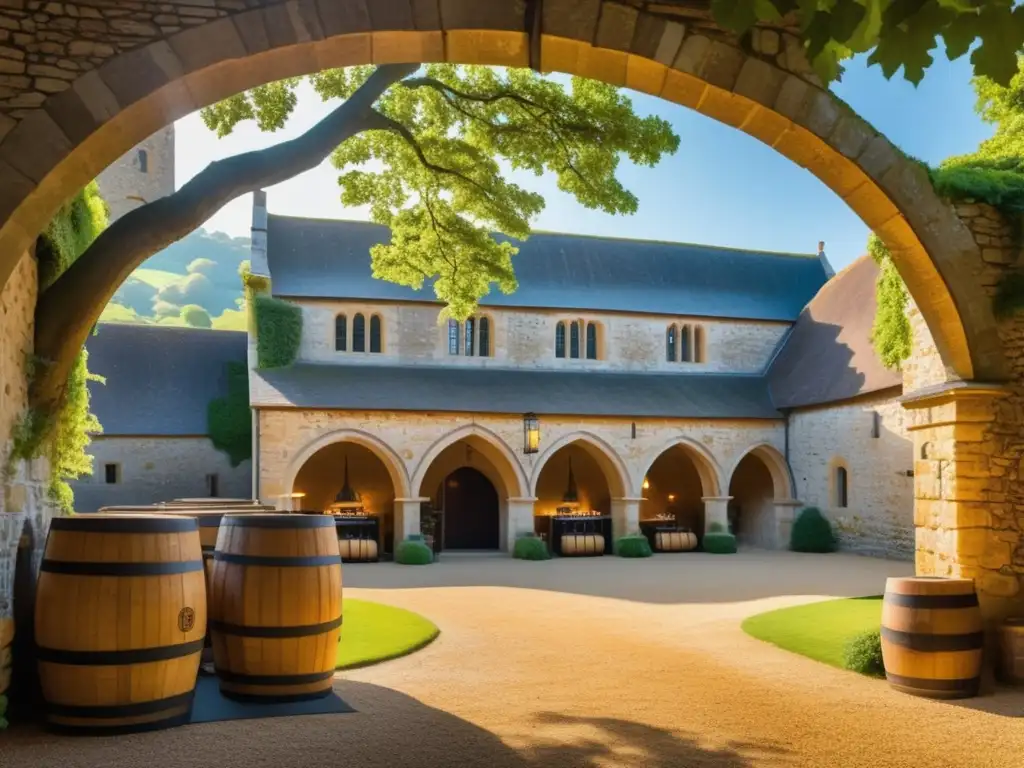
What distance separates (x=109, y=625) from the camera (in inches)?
170

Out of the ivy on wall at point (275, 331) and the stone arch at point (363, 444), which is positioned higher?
the ivy on wall at point (275, 331)

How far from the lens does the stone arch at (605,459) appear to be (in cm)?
1905

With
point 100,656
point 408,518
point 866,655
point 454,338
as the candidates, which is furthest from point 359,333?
point 100,656

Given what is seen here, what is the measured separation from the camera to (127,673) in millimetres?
Answer: 4348

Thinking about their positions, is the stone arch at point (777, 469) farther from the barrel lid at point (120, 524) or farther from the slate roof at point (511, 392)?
the barrel lid at point (120, 524)

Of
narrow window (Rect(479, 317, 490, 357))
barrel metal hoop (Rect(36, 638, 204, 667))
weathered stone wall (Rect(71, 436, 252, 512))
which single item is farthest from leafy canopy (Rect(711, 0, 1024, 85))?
weathered stone wall (Rect(71, 436, 252, 512))

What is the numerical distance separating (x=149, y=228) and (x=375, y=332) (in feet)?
47.4

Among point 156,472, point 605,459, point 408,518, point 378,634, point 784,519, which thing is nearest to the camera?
point 378,634

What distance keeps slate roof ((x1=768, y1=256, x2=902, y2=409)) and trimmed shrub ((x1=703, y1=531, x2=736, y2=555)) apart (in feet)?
12.0

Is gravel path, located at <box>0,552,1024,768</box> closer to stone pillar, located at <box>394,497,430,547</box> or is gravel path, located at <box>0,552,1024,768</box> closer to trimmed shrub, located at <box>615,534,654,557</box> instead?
stone pillar, located at <box>394,497,430,547</box>

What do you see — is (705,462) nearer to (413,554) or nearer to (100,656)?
(413,554)

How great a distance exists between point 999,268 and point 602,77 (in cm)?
340

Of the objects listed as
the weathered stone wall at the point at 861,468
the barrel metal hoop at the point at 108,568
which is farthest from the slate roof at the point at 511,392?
the barrel metal hoop at the point at 108,568

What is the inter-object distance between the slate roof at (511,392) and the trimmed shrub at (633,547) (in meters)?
2.86
